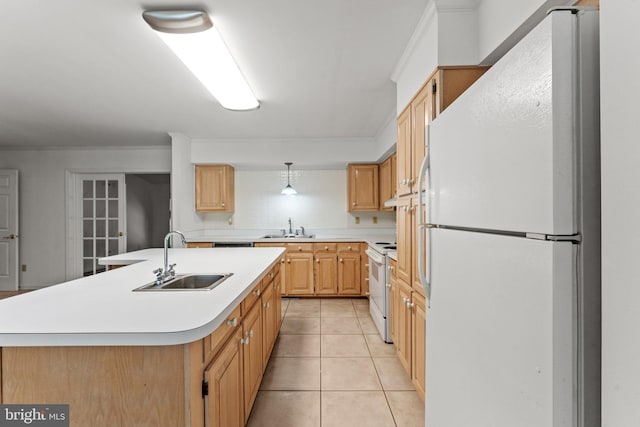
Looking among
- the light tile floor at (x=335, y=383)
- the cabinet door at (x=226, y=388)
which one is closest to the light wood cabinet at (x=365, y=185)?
the light tile floor at (x=335, y=383)

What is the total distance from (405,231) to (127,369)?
6.13 feet

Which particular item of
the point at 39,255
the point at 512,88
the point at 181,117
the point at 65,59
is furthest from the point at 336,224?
the point at 39,255

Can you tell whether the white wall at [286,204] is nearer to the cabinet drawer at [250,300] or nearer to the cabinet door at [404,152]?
the cabinet door at [404,152]

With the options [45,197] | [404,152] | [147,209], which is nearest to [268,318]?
[404,152]

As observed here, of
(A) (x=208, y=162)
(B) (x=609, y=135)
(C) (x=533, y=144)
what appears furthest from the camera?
(A) (x=208, y=162)

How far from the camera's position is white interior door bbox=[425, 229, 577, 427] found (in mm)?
615

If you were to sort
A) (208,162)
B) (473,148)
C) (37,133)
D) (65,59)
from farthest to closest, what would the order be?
(208,162) < (37,133) < (65,59) < (473,148)

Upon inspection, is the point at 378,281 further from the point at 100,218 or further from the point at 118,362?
the point at 100,218

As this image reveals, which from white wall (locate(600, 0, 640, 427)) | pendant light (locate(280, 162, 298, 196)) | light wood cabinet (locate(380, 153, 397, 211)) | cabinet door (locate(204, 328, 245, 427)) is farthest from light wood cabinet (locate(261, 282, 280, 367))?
light wood cabinet (locate(380, 153, 397, 211))

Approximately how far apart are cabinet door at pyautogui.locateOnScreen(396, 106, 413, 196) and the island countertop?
1.26 m

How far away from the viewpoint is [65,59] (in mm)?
2336

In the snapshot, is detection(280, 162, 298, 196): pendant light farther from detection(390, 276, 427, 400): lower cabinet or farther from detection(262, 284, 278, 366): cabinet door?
detection(390, 276, 427, 400): lower cabinet

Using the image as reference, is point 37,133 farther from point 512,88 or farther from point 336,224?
point 512,88

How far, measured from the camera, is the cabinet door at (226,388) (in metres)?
1.14
